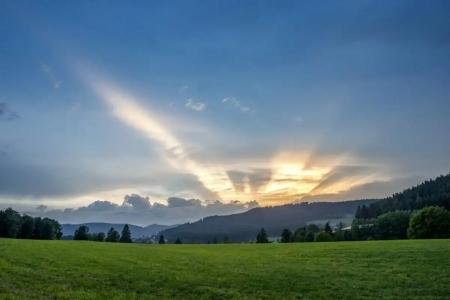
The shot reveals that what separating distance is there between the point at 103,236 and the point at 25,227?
27.4 metres

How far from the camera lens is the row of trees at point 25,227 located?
138m

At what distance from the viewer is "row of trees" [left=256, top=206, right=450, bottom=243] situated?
345 ft

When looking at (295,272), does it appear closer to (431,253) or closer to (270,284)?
(270,284)

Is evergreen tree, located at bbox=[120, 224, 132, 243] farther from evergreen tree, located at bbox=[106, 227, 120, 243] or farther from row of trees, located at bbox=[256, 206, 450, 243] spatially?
row of trees, located at bbox=[256, 206, 450, 243]

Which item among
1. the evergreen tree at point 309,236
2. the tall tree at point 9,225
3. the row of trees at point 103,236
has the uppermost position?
the tall tree at point 9,225

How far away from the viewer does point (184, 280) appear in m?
28.8

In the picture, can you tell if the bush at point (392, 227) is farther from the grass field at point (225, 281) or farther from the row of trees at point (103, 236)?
the grass field at point (225, 281)

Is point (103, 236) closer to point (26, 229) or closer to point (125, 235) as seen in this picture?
point (125, 235)

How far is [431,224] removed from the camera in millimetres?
105062

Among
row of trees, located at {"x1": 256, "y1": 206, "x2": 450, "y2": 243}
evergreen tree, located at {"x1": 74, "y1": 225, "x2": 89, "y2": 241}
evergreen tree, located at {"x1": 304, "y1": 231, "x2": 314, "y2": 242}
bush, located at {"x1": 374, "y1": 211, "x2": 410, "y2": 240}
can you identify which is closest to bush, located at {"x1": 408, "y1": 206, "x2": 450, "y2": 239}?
Result: row of trees, located at {"x1": 256, "y1": 206, "x2": 450, "y2": 243}

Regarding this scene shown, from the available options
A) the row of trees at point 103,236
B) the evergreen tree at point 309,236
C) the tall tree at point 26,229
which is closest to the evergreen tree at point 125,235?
the row of trees at point 103,236

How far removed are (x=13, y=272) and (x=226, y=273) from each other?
50.6 ft

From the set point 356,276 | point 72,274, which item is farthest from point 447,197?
point 72,274

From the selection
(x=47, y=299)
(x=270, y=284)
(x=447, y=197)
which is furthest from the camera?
(x=447, y=197)
